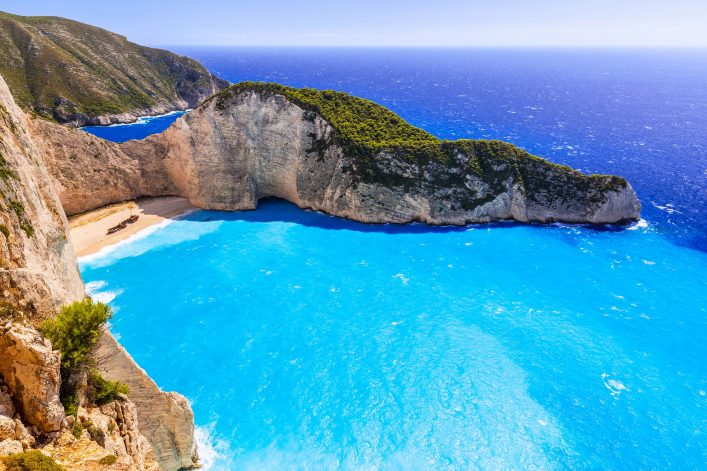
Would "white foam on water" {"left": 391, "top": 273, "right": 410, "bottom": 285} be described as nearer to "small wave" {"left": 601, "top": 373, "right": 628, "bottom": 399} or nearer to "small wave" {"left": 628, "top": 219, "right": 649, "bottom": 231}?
"small wave" {"left": 601, "top": 373, "right": 628, "bottom": 399}

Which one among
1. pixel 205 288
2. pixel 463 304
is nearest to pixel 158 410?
pixel 205 288

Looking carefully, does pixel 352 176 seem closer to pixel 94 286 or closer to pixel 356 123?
pixel 356 123

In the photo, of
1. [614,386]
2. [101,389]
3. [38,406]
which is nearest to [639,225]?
[614,386]

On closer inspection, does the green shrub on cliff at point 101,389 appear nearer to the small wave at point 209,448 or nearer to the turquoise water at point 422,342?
the small wave at point 209,448

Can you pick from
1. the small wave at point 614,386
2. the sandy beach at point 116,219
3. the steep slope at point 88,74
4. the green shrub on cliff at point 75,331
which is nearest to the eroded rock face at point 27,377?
the green shrub on cliff at point 75,331

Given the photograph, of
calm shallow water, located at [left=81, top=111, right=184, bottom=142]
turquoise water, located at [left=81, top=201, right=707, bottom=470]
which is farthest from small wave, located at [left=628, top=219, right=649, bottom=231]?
calm shallow water, located at [left=81, top=111, right=184, bottom=142]

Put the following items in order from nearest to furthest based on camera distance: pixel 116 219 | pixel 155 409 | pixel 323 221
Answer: pixel 155 409
pixel 116 219
pixel 323 221
